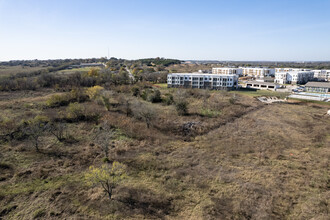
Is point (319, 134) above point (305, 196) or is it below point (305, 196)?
above

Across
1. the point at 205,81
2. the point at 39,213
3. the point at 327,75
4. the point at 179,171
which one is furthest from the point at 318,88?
the point at 39,213

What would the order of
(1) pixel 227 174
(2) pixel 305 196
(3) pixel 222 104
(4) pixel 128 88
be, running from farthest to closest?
(4) pixel 128 88 < (3) pixel 222 104 < (1) pixel 227 174 < (2) pixel 305 196

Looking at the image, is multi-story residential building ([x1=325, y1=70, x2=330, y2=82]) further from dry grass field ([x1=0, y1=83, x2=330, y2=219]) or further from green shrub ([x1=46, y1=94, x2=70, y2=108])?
green shrub ([x1=46, y1=94, x2=70, y2=108])

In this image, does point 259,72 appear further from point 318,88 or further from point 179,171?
point 179,171

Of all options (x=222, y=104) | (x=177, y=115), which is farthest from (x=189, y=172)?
(x=222, y=104)

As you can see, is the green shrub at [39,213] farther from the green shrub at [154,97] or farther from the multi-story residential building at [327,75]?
the multi-story residential building at [327,75]

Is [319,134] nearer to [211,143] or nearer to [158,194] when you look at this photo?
[211,143]
